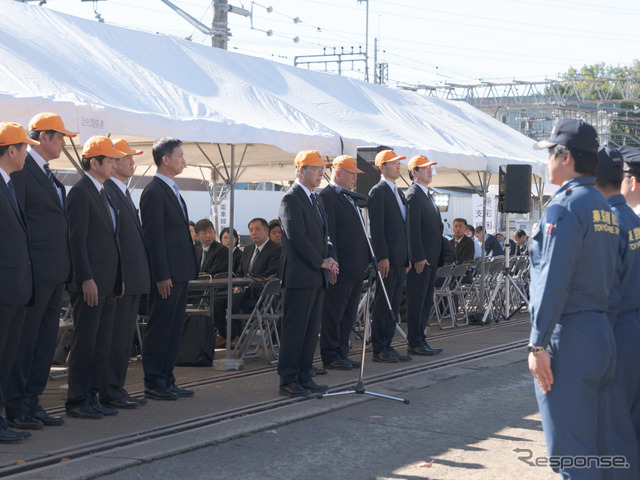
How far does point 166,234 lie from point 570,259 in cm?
458

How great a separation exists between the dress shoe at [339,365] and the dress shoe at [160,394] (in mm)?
2178

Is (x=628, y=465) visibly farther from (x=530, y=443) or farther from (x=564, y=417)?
(x=530, y=443)

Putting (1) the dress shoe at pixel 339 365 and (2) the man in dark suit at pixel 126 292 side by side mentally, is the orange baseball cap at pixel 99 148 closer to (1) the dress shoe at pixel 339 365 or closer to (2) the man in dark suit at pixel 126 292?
(2) the man in dark suit at pixel 126 292

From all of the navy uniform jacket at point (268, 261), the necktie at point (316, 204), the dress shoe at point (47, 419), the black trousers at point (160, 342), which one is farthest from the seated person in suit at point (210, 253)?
the dress shoe at point (47, 419)

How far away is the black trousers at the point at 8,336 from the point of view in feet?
19.0

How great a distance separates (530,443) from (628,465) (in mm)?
→ 2193

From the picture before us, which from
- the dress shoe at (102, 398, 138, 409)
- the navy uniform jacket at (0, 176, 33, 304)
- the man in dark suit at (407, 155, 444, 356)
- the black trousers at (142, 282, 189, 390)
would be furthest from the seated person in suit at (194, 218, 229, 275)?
the navy uniform jacket at (0, 176, 33, 304)

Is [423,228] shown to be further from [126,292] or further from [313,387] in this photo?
[126,292]

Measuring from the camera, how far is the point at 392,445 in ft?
19.8

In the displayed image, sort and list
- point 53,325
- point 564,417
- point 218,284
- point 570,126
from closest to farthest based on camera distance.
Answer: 1. point 564,417
2. point 570,126
3. point 53,325
4. point 218,284

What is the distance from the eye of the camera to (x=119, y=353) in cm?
703

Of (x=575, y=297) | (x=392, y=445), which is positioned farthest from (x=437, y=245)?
(x=575, y=297)

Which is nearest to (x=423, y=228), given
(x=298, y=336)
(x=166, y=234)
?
(x=298, y=336)

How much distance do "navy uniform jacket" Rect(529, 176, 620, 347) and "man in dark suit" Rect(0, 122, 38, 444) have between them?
11.4 feet
